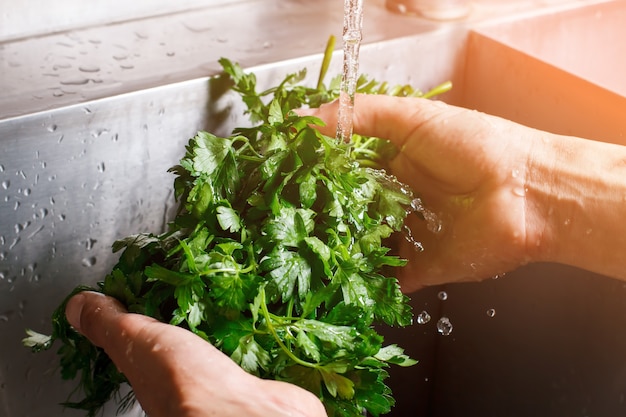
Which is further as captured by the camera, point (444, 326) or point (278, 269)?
point (444, 326)

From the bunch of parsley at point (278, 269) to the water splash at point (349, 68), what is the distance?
0.09m

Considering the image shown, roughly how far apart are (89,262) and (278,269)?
1.16 ft

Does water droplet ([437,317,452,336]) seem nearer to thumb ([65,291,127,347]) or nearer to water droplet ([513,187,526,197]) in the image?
water droplet ([513,187,526,197])

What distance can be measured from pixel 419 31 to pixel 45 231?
65 cm

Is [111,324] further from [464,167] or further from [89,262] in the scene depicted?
[464,167]

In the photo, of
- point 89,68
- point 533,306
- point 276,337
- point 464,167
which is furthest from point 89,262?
point 533,306

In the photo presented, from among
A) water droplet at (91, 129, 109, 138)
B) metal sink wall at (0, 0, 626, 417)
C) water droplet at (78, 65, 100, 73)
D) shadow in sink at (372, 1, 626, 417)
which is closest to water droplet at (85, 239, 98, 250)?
metal sink wall at (0, 0, 626, 417)

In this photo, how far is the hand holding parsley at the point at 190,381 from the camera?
2.02ft

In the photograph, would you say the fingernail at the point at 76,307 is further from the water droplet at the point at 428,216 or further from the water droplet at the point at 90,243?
the water droplet at the point at 428,216

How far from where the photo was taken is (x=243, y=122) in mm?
1038

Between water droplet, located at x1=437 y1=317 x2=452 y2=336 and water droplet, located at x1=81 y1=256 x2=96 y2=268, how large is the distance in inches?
21.7

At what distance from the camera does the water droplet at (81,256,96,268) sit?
95cm

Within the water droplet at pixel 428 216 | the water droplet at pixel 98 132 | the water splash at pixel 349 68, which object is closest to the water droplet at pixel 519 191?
the water droplet at pixel 428 216

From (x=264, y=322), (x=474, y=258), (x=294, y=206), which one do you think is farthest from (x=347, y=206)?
(x=474, y=258)
